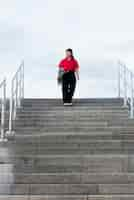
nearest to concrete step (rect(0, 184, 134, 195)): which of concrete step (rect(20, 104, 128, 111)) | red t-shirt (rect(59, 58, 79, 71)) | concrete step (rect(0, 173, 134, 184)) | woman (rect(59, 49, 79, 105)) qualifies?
concrete step (rect(0, 173, 134, 184))

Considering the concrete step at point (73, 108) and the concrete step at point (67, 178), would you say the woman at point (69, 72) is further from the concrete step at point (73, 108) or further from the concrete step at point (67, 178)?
the concrete step at point (67, 178)

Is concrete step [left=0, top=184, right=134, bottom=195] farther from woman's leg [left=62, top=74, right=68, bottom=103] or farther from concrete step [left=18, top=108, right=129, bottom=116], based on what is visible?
woman's leg [left=62, top=74, right=68, bottom=103]

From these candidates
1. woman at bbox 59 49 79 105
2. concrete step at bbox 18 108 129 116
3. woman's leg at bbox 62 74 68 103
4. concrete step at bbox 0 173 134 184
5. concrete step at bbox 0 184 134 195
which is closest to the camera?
concrete step at bbox 0 184 134 195

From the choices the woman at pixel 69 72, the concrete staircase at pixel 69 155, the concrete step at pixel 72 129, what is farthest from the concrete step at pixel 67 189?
the woman at pixel 69 72

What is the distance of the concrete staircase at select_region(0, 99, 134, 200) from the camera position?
820cm

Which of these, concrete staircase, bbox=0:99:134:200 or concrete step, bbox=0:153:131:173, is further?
concrete step, bbox=0:153:131:173

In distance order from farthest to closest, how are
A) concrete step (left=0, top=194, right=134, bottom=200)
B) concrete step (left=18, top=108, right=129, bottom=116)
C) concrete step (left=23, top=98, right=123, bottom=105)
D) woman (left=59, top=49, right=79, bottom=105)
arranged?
concrete step (left=23, top=98, right=123, bottom=105) → woman (left=59, top=49, right=79, bottom=105) → concrete step (left=18, top=108, right=129, bottom=116) → concrete step (left=0, top=194, right=134, bottom=200)

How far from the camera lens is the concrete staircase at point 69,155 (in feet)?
26.9

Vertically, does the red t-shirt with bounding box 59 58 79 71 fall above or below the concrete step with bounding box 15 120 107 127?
above

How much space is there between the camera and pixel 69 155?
9.42 meters

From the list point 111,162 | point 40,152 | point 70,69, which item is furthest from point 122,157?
point 70,69

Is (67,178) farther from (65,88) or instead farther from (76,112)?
(65,88)

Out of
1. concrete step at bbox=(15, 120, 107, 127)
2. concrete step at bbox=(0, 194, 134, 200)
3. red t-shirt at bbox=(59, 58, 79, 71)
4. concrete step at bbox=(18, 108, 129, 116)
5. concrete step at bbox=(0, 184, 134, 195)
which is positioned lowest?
concrete step at bbox=(0, 194, 134, 200)

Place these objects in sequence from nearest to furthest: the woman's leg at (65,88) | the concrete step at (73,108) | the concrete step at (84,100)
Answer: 1. the concrete step at (73,108)
2. the woman's leg at (65,88)
3. the concrete step at (84,100)
